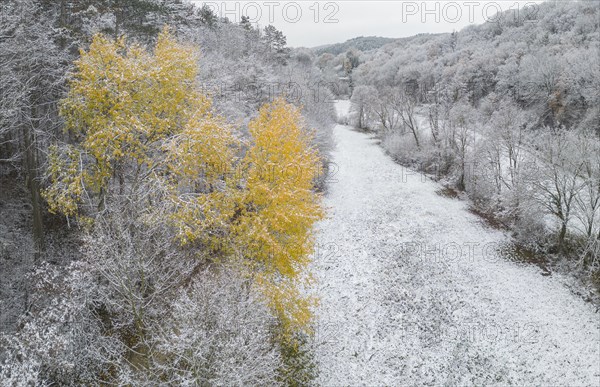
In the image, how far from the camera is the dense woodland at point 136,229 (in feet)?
34.6

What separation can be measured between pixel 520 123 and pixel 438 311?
19538 millimetres

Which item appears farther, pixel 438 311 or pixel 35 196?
pixel 438 311

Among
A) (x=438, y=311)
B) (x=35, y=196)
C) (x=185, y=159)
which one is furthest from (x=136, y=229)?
(x=438, y=311)

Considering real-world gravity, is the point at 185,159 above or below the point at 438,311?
above

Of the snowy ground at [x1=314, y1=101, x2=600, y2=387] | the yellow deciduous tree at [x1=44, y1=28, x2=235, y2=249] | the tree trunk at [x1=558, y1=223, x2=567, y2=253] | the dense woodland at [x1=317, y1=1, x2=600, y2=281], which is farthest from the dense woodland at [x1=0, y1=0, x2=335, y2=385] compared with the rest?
the tree trunk at [x1=558, y1=223, x2=567, y2=253]

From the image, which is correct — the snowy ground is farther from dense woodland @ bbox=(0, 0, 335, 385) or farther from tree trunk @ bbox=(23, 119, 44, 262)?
tree trunk @ bbox=(23, 119, 44, 262)

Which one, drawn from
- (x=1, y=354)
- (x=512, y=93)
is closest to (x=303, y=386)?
(x=1, y=354)

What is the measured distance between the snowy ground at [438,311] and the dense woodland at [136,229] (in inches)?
121

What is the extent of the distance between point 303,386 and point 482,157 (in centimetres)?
2531

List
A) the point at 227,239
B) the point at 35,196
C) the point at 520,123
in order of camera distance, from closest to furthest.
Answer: the point at 227,239, the point at 35,196, the point at 520,123

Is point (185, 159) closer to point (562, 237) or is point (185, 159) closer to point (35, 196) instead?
point (35, 196)

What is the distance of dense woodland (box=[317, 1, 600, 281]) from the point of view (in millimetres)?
22625

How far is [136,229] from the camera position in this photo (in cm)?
1289

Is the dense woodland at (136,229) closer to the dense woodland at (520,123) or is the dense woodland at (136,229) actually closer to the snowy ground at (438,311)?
the snowy ground at (438,311)
